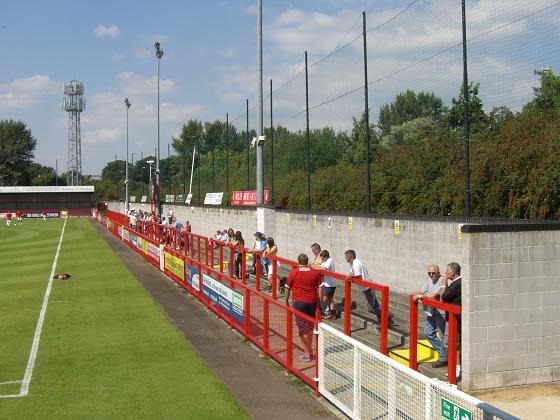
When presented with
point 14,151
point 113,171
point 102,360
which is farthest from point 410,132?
point 113,171

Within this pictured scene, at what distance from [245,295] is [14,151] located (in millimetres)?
125925

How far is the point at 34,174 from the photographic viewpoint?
5610 inches

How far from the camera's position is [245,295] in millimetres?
11812

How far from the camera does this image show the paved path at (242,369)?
26.1 ft

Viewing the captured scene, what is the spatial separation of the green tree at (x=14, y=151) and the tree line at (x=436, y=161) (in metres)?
110

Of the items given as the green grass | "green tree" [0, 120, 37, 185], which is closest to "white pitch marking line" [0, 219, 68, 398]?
the green grass

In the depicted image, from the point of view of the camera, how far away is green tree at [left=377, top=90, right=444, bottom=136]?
1627cm

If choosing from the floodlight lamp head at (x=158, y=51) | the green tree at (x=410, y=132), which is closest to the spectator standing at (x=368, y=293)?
the green tree at (x=410, y=132)

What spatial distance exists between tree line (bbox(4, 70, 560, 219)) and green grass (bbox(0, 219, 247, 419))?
7.10 metres

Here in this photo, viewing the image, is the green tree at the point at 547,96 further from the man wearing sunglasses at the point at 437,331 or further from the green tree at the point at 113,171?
the green tree at the point at 113,171

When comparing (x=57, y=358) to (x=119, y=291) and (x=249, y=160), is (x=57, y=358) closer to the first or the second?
(x=119, y=291)

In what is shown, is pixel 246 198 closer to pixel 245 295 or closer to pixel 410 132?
pixel 410 132

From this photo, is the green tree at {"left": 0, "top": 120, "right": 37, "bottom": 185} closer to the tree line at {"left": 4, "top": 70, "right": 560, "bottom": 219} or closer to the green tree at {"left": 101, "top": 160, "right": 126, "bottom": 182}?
the green tree at {"left": 101, "top": 160, "right": 126, "bottom": 182}

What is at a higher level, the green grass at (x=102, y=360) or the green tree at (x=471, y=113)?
the green tree at (x=471, y=113)
